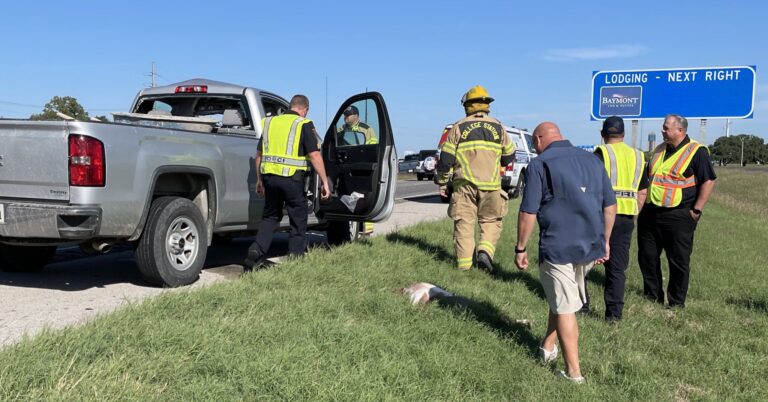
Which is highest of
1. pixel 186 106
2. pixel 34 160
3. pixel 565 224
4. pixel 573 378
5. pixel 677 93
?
pixel 677 93

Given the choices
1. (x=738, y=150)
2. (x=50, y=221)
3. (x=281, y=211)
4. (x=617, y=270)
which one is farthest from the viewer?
(x=738, y=150)

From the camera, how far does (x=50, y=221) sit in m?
4.70

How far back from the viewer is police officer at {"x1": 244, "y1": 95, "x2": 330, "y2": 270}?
6.05 metres

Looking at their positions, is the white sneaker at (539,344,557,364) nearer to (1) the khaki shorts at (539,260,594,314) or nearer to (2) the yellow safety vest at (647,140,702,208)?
(1) the khaki shorts at (539,260,594,314)

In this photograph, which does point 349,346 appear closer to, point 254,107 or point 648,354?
point 648,354

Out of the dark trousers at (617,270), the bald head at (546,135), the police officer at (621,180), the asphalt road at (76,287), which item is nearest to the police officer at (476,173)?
the police officer at (621,180)

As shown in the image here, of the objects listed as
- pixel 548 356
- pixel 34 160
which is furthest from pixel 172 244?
pixel 548 356

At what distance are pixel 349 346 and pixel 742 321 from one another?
3.58 metres

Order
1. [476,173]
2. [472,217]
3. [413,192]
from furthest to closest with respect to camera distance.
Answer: [413,192]
[472,217]
[476,173]

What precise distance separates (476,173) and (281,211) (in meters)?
2.06

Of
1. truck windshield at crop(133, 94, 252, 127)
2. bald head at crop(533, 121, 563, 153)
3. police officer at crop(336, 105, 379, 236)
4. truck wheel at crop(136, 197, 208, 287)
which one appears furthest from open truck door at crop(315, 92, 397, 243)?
bald head at crop(533, 121, 563, 153)

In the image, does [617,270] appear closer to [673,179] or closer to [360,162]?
[673,179]

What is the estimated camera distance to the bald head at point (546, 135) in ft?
12.9

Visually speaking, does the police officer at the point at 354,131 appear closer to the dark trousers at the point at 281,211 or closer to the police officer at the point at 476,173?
the police officer at the point at 476,173
